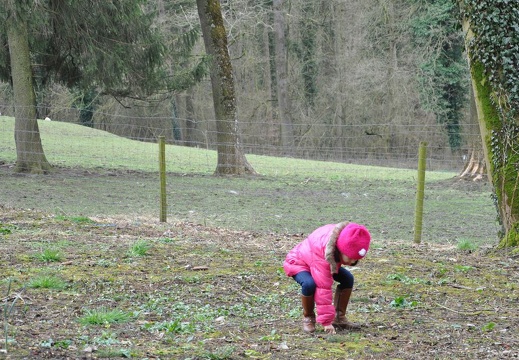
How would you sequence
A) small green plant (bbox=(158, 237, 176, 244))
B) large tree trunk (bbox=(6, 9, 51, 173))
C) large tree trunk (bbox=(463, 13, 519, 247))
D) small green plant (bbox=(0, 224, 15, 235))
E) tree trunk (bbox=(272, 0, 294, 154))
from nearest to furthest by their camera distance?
large tree trunk (bbox=(463, 13, 519, 247)) → small green plant (bbox=(158, 237, 176, 244)) → small green plant (bbox=(0, 224, 15, 235)) → large tree trunk (bbox=(6, 9, 51, 173)) → tree trunk (bbox=(272, 0, 294, 154))

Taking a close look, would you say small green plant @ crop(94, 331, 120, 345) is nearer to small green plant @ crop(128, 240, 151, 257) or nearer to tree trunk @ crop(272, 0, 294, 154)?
small green plant @ crop(128, 240, 151, 257)

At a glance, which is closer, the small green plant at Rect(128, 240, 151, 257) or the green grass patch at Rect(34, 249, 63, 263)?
the green grass patch at Rect(34, 249, 63, 263)

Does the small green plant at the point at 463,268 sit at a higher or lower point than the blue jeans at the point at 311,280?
lower

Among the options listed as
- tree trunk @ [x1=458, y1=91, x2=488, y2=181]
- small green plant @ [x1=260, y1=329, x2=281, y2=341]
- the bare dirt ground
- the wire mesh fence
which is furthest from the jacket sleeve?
tree trunk @ [x1=458, y1=91, x2=488, y2=181]

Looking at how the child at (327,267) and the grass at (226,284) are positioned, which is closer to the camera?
the grass at (226,284)

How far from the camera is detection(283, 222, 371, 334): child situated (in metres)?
5.04

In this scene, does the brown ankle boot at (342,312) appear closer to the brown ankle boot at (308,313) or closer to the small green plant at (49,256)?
the brown ankle boot at (308,313)

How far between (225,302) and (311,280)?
3.64 ft

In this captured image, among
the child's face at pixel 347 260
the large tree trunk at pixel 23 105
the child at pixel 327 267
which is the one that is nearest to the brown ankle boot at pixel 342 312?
the child at pixel 327 267

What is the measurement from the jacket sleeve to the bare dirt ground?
5.8 inches

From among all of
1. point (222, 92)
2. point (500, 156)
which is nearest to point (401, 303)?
point (500, 156)

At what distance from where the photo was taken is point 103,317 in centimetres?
534

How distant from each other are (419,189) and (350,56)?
34.6 m

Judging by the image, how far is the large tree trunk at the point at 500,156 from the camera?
8305mm
